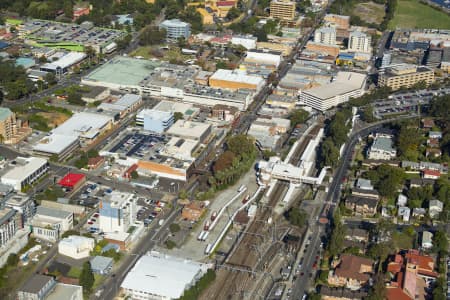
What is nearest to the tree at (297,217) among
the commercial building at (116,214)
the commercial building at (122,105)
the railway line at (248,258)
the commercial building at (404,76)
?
the railway line at (248,258)

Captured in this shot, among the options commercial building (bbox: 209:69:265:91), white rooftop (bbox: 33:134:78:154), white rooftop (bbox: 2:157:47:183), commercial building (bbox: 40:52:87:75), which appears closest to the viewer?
white rooftop (bbox: 2:157:47:183)

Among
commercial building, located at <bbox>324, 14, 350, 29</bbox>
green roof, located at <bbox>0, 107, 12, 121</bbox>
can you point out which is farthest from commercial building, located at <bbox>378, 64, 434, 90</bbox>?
green roof, located at <bbox>0, 107, 12, 121</bbox>

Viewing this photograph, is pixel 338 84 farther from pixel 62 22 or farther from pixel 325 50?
pixel 62 22

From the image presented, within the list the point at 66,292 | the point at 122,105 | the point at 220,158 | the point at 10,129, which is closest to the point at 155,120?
the point at 122,105

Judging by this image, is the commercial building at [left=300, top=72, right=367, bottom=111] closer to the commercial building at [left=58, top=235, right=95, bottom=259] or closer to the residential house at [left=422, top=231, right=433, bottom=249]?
the residential house at [left=422, top=231, right=433, bottom=249]

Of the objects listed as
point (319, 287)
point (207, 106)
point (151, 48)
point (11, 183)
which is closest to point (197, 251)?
point (319, 287)

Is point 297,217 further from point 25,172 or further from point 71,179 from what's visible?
point 25,172

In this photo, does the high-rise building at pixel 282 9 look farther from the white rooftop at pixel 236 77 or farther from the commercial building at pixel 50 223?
the commercial building at pixel 50 223
